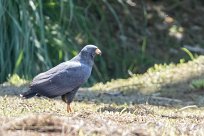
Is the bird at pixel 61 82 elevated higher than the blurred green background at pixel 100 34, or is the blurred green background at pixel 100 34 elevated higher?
the blurred green background at pixel 100 34

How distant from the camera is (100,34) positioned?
12156mm

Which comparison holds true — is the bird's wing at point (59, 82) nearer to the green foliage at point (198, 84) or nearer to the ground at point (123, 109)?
the ground at point (123, 109)

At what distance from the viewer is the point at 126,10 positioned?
1291 cm

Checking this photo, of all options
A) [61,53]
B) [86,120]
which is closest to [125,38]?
[61,53]

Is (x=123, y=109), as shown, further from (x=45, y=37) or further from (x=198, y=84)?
(x=45, y=37)

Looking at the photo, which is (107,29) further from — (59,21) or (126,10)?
(59,21)

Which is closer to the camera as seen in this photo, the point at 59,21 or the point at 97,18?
the point at 59,21

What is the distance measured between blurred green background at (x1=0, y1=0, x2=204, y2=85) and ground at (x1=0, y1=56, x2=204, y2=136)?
1.43 metres

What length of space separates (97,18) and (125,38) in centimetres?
62

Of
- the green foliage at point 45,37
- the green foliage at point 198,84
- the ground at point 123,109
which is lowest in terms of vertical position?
the ground at point 123,109

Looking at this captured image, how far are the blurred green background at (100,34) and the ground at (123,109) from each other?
4.69ft

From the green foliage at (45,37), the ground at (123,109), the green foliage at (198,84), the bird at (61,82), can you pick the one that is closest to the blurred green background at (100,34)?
the green foliage at (45,37)

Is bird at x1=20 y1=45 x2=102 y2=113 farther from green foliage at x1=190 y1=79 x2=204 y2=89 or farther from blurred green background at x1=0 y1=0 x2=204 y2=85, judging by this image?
blurred green background at x1=0 y1=0 x2=204 y2=85

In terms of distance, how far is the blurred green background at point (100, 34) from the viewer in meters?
10.4
